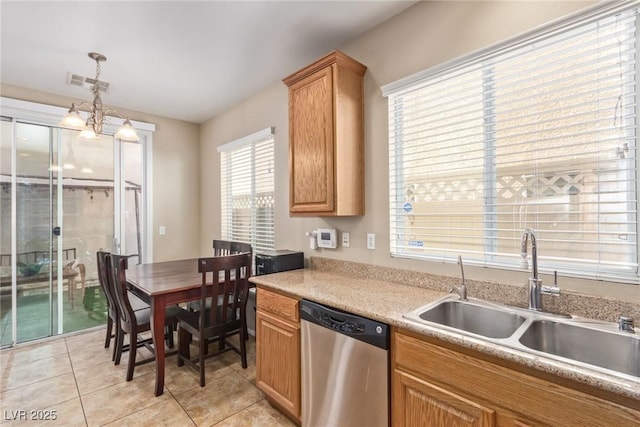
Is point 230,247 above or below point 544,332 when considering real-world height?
above

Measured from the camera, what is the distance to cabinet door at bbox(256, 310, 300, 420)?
187cm

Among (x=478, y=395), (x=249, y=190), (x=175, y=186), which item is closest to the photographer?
(x=478, y=395)

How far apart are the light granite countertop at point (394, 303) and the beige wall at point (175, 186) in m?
2.49

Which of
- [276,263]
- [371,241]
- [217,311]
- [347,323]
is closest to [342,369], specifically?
[347,323]

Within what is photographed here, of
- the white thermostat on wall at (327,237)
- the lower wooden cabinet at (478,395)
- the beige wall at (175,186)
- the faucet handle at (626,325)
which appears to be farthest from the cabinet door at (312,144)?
the beige wall at (175,186)

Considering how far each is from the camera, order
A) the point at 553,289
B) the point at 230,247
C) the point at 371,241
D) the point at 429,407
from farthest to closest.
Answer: the point at 230,247, the point at 371,241, the point at 553,289, the point at 429,407

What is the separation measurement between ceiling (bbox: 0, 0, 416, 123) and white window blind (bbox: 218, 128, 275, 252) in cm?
64

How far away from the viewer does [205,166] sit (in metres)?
4.38

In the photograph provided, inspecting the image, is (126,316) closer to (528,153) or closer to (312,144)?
(312,144)

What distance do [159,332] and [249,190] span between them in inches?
68.7

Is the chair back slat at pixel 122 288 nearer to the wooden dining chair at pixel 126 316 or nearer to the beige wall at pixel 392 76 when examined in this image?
the wooden dining chair at pixel 126 316

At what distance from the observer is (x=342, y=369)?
1.59 metres

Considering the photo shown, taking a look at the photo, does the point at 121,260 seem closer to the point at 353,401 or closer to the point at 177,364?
the point at 177,364

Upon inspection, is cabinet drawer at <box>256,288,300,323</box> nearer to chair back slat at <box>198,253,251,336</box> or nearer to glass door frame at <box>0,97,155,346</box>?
chair back slat at <box>198,253,251,336</box>
